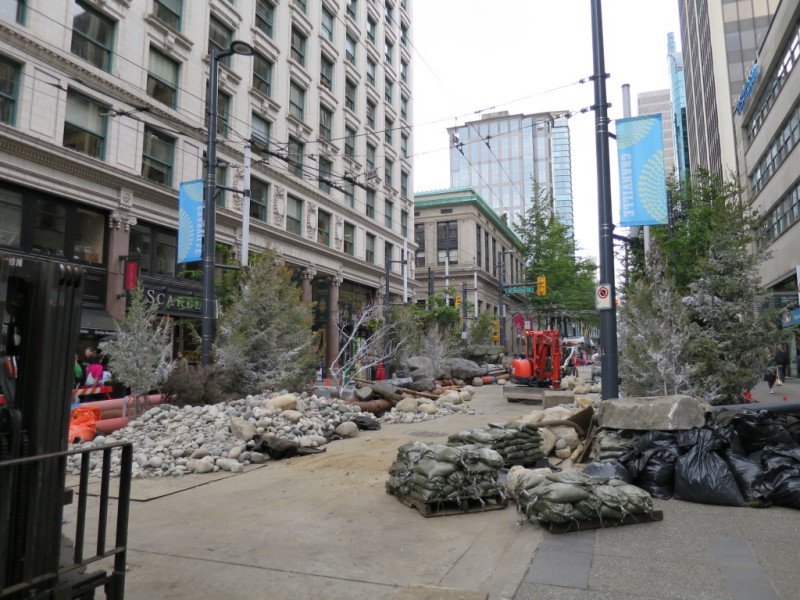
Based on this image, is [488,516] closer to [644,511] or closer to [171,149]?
[644,511]

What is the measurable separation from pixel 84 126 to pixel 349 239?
59.5ft

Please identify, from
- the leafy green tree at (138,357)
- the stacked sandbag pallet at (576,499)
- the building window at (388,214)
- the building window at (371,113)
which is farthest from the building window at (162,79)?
→ the stacked sandbag pallet at (576,499)

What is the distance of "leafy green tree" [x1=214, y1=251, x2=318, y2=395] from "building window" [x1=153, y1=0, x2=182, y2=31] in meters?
12.6

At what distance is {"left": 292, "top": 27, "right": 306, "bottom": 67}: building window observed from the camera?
3060 cm

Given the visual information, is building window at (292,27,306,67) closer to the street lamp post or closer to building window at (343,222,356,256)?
building window at (343,222,356,256)

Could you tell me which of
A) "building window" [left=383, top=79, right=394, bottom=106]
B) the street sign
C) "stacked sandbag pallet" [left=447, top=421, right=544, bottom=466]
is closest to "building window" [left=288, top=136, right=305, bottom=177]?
"building window" [left=383, top=79, right=394, bottom=106]

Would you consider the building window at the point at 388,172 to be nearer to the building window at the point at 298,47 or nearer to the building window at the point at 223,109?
the building window at the point at 298,47

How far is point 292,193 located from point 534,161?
8820cm

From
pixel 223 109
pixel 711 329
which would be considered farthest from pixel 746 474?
pixel 223 109

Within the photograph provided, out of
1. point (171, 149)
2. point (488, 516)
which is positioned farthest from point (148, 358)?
point (171, 149)

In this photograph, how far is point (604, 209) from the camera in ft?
33.4

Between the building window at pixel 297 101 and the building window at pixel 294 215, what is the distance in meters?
4.59

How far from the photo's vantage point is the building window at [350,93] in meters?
35.9

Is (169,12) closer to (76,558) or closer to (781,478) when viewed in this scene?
(76,558)
